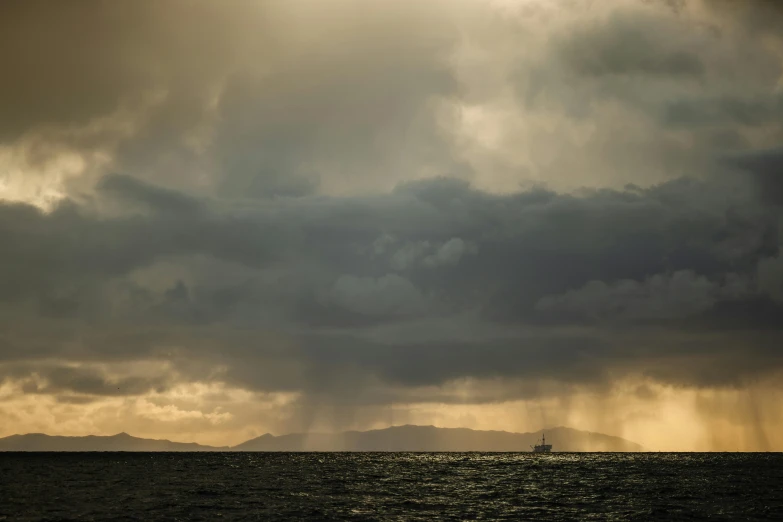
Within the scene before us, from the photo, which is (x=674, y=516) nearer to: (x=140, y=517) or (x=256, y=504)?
(x=256, y=504)

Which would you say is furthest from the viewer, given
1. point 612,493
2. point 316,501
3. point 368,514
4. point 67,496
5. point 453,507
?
point 612,493

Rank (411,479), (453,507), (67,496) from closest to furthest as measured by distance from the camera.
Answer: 1. (453,507)
2. (67,496)
3. (411,479)

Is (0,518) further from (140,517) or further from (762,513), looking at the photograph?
(762,513)

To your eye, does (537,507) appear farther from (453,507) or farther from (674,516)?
(674,516)

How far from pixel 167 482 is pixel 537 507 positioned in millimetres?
81362

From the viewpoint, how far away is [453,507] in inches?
3861

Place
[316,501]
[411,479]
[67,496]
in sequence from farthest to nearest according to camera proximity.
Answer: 1. [411,479]
2. [67,496]
3. [316,501]

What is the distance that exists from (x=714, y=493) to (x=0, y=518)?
109m

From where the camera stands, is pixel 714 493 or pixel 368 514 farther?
pixel 714 493

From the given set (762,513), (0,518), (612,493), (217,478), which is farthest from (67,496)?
(762,513)

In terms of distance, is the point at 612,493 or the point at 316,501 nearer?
the point at 316,501

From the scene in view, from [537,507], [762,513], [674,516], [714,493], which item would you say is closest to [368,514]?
[537,507]

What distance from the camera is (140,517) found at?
85.1 meters

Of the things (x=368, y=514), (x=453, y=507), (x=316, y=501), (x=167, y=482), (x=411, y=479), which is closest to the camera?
(x=368, y=514)
